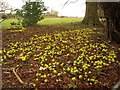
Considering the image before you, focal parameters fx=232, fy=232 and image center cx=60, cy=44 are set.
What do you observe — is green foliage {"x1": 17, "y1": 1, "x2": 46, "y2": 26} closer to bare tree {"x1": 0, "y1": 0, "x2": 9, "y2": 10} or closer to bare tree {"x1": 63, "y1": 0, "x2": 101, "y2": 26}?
bare tree {"x1": 0, "y1": 0, "x2": 9, "y2": 10}

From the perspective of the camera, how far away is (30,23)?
1247 cm

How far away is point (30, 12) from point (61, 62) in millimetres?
6685

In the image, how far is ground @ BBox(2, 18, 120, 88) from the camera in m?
5.24

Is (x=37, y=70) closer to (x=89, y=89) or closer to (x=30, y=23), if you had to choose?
(x=89, y=89)

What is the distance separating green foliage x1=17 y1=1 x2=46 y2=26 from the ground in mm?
3822

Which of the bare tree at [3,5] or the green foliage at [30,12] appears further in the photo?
the green foliage at [30,12]

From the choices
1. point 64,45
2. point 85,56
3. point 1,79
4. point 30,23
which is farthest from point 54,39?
point 30,23

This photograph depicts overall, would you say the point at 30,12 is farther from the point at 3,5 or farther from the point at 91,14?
the point at 91,14

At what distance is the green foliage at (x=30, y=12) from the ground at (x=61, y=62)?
382 centimetres

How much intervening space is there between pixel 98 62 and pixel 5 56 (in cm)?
263

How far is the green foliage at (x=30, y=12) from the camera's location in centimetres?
1219

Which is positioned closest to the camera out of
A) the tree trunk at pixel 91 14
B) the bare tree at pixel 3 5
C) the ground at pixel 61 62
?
the ground at pixel 61 62

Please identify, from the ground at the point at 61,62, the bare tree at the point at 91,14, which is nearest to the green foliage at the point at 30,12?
the bare tree at the point at 91,14

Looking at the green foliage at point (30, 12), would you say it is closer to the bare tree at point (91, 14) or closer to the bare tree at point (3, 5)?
the bare tree at point (3, 5)
